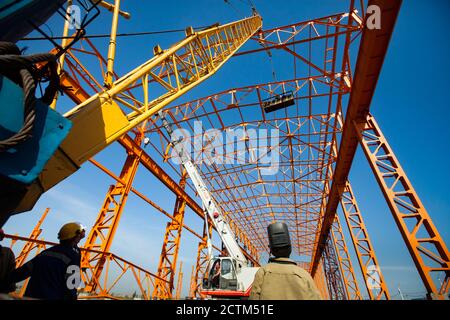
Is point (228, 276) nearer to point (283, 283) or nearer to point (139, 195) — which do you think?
point (139, 195)

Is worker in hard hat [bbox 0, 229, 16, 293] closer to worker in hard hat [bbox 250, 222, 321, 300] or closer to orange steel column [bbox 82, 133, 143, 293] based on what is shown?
worker in hard hat [bbox 250, 222, 321, 300]

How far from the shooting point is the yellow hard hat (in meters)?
2.60

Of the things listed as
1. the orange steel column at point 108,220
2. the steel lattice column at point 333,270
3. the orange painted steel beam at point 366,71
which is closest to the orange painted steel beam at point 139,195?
the orange steel column at point 108,220

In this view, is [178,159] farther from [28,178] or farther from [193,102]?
[28,178]

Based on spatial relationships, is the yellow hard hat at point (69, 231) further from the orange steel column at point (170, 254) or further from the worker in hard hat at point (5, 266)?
the orange steel column at point (170, 254)

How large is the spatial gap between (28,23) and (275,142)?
1337 cm

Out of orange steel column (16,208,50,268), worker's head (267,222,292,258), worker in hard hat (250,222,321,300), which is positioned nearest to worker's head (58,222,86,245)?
worker in hard hat (250,222,321,300)

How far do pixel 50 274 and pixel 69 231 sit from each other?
47 cm

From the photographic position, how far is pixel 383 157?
22.2 feet

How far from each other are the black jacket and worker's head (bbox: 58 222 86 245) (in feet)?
0.34

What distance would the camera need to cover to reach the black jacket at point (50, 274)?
2287 millimetres

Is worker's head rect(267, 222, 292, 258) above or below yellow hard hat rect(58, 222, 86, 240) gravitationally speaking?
below

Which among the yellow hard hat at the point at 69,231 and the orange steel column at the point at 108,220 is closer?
the yellow hard hat at the point at 69,231
